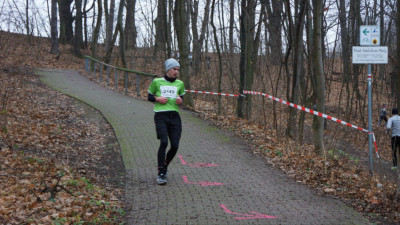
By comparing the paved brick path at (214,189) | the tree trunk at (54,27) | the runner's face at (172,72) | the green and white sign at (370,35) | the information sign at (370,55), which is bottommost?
the paved brick path at (214,189)

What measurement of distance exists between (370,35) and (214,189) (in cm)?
479

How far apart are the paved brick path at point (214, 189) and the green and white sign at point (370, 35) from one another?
3335mm

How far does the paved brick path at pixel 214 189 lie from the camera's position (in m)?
5.35

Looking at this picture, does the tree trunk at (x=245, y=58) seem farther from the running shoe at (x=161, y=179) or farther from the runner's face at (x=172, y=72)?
the running shoe at (x=161, y=179)

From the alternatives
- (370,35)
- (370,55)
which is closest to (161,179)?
(370,55)

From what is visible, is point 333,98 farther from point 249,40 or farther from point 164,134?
point 164,134

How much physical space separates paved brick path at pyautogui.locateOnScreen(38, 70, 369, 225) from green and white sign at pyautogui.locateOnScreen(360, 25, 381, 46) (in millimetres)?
3335

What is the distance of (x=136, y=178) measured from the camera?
7211 mm

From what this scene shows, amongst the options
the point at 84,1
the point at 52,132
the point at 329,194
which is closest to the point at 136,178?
the point at 329,194

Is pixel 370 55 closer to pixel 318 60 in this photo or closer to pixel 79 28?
pixel 318 60

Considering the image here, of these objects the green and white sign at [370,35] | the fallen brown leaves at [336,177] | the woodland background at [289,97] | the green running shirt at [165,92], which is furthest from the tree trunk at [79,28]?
the green running shirt at [165,92]

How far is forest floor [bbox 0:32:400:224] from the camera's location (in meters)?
5.48

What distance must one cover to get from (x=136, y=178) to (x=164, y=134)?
1.10m

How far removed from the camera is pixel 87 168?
7.99m
